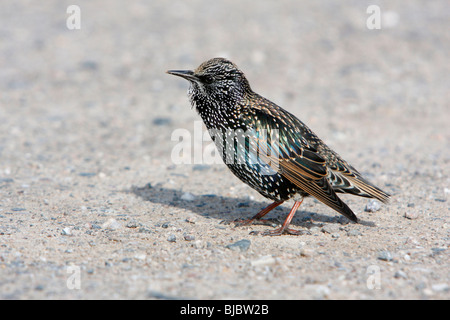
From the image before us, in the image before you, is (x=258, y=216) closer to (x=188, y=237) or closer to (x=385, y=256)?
(x=188, y=237)

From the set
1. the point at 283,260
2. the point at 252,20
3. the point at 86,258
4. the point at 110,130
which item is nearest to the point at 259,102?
the point at 283,260

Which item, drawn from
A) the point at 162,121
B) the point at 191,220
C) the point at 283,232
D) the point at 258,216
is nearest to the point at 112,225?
the point at 191,220

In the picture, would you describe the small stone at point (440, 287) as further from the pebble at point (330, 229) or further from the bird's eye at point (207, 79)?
the bird's eye at point (207, 79)

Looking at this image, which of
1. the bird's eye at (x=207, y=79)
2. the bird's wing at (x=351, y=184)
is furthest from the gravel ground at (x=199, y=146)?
the bird's eye at (x=207, y=79)

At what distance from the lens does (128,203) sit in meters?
6.19

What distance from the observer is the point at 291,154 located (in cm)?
540

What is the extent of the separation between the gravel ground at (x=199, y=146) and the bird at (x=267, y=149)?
36 cm

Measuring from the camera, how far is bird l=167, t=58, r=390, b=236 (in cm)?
534

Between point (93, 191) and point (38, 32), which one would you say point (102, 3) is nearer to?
point (38, 32)

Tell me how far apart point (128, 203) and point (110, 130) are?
306 centimetres

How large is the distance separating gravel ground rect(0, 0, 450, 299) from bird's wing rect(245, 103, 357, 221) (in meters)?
0.45

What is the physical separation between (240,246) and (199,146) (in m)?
3.57

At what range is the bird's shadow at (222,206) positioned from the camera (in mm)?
5840

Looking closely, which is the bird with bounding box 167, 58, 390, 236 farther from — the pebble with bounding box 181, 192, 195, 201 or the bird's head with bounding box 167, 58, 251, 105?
the pebble with bounding box 181, 192, 195, 201
